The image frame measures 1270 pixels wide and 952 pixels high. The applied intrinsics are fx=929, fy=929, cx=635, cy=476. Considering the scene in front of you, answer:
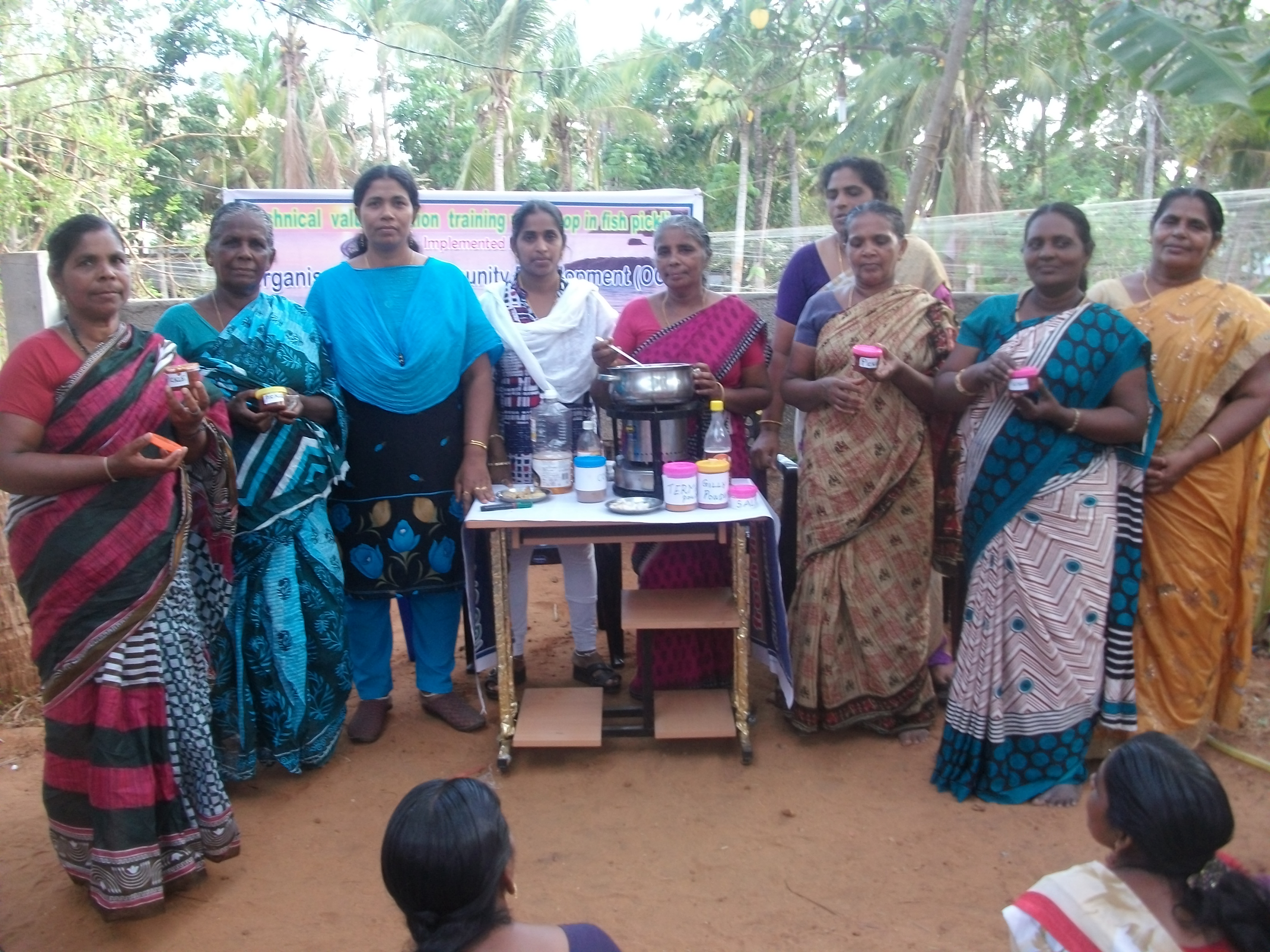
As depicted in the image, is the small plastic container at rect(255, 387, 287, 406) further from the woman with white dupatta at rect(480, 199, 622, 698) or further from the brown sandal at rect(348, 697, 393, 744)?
the brown sandal at rect(348, 697, 393, 744)

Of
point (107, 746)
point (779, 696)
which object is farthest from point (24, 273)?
point (779, 696)

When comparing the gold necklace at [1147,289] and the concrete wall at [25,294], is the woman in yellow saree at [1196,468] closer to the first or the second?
the gold necklace at [1147,289]

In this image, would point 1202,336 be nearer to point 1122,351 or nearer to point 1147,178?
point 1122,351

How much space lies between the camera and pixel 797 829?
312cm

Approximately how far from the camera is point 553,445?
3.77 metres

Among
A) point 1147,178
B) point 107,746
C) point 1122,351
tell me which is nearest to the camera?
point 107,746

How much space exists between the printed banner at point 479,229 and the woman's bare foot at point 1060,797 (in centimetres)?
387

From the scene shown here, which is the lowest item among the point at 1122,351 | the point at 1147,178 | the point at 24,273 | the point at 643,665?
the point at 643,665

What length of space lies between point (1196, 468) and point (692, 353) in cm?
186

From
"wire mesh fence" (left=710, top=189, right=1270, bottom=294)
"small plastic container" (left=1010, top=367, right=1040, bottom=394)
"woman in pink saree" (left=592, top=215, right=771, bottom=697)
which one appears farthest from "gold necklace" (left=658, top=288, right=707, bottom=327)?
"wire mesh fence" (left=710, top=189, right=1270, bottom=294)

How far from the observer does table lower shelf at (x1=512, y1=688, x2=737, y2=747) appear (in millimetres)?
3516

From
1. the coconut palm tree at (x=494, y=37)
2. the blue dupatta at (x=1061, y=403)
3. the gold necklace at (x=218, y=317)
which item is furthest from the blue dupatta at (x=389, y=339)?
the coconut palm tree at (x=494, y=37)

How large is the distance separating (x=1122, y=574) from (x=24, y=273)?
5423mm

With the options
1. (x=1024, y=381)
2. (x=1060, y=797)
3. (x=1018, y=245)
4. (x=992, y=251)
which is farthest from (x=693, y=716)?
(x=992, y=251)
